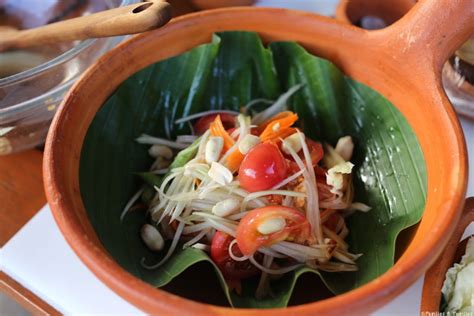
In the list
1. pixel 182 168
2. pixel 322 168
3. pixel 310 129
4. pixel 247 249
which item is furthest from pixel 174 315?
pixel 310 129

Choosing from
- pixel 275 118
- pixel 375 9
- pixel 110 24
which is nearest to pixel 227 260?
A: pixel 275 118

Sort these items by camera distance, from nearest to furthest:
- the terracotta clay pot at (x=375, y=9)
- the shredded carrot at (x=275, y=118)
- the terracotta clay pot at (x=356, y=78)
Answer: the terracotta clay pot at (x=356, y=78)
the shredded carrot at (x=275, y=118)
the terracotta clay pot at (x=375, y=9)

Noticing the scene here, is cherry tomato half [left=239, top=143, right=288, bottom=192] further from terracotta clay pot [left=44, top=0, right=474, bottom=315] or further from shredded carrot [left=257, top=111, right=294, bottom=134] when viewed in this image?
terracotta clay pot [left=44, top=0, right=474, bottom=315]

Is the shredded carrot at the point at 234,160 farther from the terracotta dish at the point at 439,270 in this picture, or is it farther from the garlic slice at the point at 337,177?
the terracotta dish at the point at 439,270

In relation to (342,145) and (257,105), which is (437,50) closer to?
(342,145)

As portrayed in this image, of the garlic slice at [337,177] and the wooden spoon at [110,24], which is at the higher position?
the wooden spoon at [110,24]

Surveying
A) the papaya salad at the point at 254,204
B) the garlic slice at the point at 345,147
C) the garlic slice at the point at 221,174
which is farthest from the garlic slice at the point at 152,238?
the garlic slice at the point at 345,147

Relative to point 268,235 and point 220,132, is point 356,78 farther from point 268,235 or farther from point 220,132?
point 268,235
